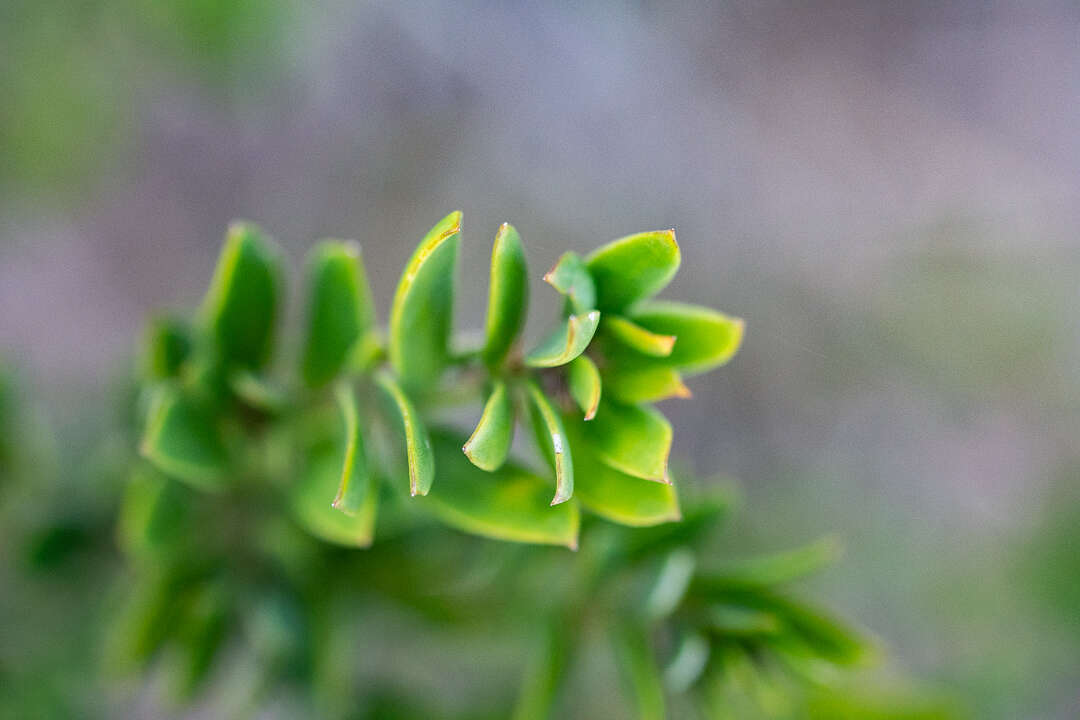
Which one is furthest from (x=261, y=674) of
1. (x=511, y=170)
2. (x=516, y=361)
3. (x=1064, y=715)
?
(x=1064, y=715)

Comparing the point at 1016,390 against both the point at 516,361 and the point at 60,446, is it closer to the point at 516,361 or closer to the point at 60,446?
the point at 516,361

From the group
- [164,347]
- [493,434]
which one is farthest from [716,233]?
[493,434]

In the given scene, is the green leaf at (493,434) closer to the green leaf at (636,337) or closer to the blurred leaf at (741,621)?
the green leaf at (636,337)

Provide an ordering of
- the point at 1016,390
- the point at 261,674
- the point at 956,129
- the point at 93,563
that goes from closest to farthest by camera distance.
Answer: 1. the point at 261,674
2. the point at 93,563
3. the point at 1016,390
4. the point at 956,129

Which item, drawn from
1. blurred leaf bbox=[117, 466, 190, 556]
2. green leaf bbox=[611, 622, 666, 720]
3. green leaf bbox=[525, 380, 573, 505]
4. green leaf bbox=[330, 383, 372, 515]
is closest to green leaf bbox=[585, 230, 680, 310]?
green leaf bbox=[525, 380, 573, 505]

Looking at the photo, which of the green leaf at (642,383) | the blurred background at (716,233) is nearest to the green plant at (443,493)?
the green leaf at (642,383)
